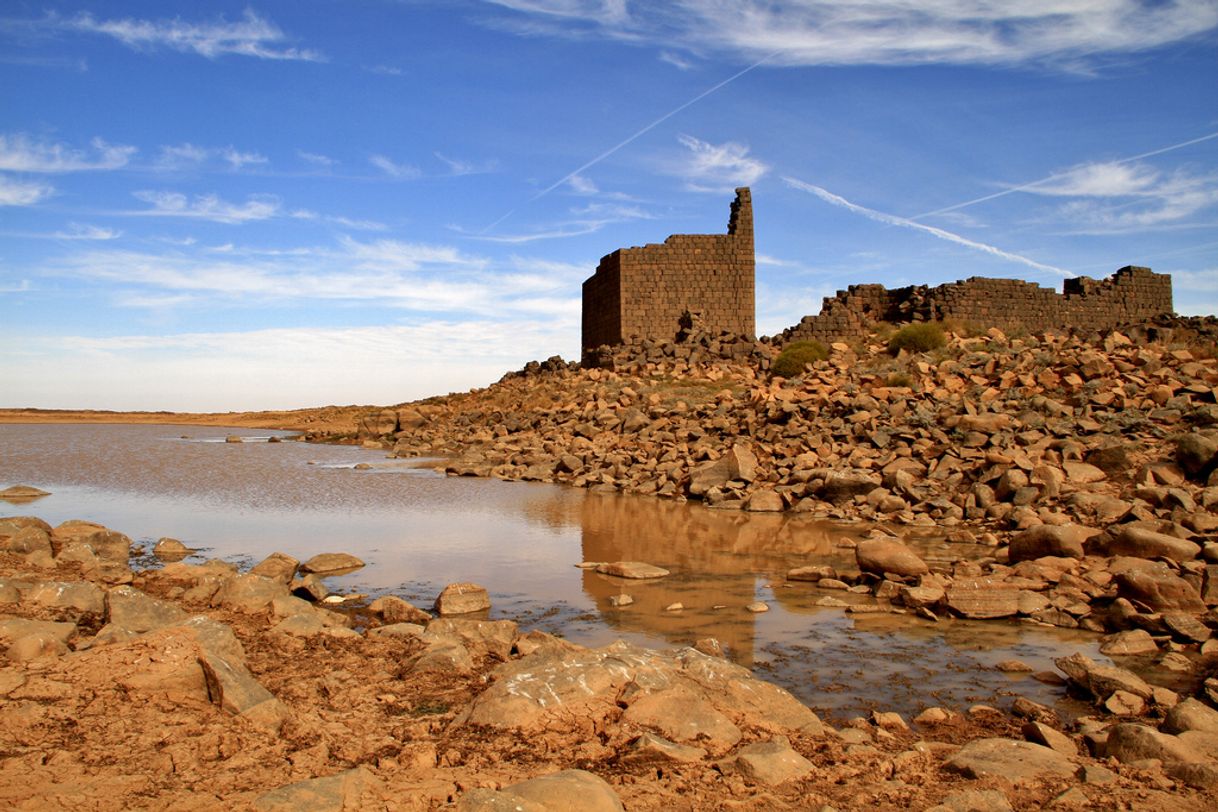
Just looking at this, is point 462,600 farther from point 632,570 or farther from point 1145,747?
point 1145,747

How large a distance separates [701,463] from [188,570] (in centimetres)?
896

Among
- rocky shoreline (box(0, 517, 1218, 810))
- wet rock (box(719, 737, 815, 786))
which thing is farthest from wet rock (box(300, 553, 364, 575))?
wet rock (box(719, 737, 815, 786))

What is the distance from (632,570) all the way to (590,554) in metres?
1.25

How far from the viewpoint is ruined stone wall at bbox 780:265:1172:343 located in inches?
988

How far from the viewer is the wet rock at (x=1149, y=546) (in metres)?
7.09

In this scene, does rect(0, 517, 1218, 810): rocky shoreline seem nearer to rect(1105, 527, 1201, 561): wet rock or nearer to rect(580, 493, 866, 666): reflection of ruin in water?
rect(580, 493, 866, 666): reflection of ruin in water

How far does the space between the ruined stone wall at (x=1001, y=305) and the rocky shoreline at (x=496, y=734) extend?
21038mm

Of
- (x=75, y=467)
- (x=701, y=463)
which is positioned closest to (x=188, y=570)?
(x=701, y=463)

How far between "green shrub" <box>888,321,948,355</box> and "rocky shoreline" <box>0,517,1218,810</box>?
1688cm

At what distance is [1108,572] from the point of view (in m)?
6.89

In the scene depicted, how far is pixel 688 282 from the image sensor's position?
2620 cm

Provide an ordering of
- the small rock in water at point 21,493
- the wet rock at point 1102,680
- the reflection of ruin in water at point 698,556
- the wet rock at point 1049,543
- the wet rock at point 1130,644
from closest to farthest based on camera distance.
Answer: the wet rock at point 1102,680
the wet rock at point 1130,644
the reflection of ruin in water at point 698,556
the wet rock at point 1049,543
the small rock in water at point 21,493

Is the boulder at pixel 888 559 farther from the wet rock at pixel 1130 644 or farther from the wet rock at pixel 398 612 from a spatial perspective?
the wet rock at pixel 398 612

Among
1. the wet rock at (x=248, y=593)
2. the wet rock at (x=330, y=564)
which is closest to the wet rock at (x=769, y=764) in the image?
the wet rock at (x=248, y=593)
